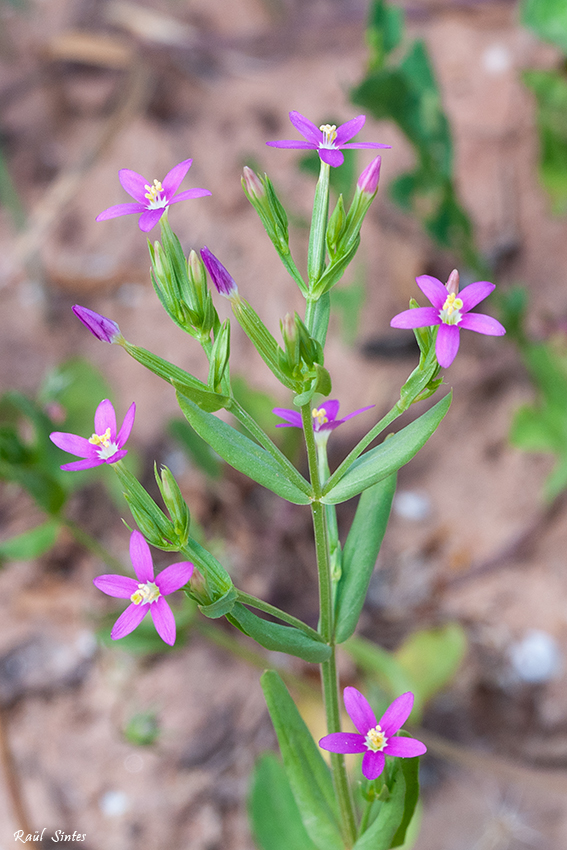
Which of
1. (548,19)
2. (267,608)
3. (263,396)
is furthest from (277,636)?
(548,19)

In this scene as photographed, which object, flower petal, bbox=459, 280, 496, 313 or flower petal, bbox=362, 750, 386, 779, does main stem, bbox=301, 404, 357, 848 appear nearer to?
flower petal, bbox=362, 750, 386, 779

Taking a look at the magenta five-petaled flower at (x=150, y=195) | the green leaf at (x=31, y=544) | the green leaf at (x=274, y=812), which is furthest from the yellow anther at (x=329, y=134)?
the green leaf at (x=274, y=812)

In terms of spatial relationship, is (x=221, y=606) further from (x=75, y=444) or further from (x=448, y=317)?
(x=448, y=317)

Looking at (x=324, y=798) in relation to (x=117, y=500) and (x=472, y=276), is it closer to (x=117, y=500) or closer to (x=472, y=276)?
(x=117, y=500)

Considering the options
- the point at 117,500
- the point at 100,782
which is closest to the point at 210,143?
the point at 117,500

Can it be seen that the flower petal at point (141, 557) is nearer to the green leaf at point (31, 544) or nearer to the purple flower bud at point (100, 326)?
the purple flower bud at point (100, 326)
